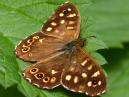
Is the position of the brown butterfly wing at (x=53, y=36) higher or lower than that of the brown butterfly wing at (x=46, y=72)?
higher

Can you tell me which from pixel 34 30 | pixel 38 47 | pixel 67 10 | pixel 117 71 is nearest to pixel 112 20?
pixel 117 71

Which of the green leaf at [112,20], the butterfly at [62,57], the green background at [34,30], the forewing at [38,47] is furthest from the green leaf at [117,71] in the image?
the forewing at [38,47]

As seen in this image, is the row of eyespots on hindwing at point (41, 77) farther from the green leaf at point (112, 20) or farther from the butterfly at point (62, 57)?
the green leaf at point (112, 20)

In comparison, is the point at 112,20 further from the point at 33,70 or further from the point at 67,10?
the point at 33,70

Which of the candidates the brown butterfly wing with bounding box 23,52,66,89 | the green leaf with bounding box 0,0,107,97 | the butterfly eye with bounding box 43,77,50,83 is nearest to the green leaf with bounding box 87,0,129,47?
the green leaf with bounding box 0,0,107,97

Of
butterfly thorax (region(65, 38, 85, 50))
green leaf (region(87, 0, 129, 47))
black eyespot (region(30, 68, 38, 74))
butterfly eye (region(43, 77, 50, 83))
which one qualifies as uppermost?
butterfly thorax (region(65, 38, 85, 50))

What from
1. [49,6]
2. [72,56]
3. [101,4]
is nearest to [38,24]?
[49,6]

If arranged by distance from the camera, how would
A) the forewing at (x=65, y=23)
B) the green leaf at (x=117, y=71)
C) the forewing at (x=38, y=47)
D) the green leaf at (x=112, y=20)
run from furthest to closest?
the green leaf at (x=112, y=20) → the green leaf at (x=117, y=71) → the forewing at (x=65, y=23) → the forewing at (x=38, y=47)

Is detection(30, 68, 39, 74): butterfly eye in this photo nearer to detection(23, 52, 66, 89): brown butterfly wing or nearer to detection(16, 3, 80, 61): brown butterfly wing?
detection(23, 52, 66, 89): brown butterfly wing
